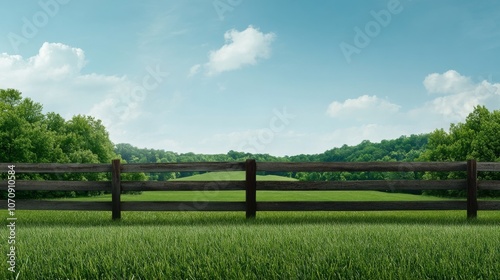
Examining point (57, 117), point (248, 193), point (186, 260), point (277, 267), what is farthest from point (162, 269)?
point (57, 117)

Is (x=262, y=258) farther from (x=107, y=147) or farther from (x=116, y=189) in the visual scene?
(x=107, y=147)

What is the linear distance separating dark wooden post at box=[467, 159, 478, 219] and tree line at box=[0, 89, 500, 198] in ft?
64.4

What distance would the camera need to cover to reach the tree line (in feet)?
130

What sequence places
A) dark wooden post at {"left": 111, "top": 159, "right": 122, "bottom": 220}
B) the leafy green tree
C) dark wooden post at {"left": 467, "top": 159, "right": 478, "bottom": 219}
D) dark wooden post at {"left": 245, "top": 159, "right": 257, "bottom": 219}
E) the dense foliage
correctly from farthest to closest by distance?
the leafy green tree, the dense foliage, dark wooden post at {"left": 467, "top": 159, "right": 478, "bottom": 219}, dark wooden post at {"left": 111, "top": 159, "right": 122, "bottom": 220}, dark wooden post at {"left": 245, "top": 159, "right": 257, "bottom": 219}

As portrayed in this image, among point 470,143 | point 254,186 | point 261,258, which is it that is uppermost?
point 470,143

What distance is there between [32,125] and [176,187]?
3859cm

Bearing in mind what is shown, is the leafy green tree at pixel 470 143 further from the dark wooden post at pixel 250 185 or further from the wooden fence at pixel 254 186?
the dark wooden post at pixel 250 185

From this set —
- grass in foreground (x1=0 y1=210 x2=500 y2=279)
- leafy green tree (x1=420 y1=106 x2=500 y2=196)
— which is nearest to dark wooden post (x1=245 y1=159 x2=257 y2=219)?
grass in foreground (x1=0 y1=210 x2=500 y2=279)

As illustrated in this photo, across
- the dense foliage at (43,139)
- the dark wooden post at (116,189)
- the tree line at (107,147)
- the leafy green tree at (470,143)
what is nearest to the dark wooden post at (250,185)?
the dark wooden post at (116,189)

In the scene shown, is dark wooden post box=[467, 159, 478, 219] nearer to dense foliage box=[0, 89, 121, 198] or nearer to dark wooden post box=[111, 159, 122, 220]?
dark wooden post box=[111, 159, 122, 220]

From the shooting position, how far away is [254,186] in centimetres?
1032

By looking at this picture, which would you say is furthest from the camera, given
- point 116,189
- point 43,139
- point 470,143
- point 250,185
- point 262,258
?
point 470,143

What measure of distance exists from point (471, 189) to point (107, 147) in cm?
5184

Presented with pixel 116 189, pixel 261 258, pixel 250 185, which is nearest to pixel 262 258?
pixel 261 258
